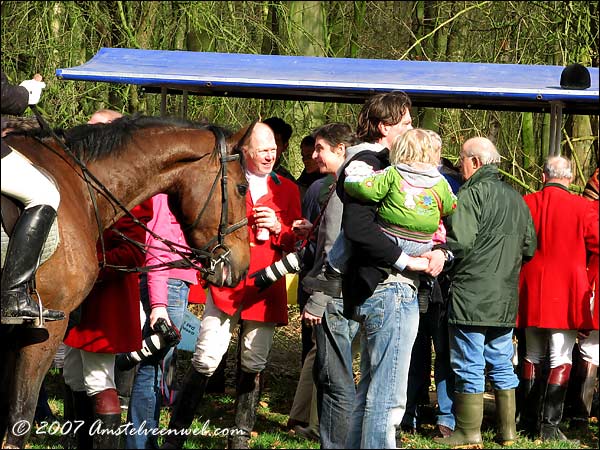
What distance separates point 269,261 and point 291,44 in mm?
7078

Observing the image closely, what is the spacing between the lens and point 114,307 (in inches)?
229

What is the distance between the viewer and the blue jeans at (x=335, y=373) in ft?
19.1

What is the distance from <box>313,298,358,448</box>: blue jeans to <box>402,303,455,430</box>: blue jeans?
1.86 meters

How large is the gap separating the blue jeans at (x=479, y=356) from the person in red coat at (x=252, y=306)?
50.0 inches

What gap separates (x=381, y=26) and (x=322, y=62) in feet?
23.0

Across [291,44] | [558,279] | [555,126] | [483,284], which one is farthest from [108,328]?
[291,44]

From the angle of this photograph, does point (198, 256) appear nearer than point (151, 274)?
Yes

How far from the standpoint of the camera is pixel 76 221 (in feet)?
17.2

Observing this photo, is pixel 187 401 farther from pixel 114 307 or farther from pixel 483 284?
pixel 483 284

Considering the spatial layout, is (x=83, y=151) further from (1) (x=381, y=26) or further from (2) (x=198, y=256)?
(1) (x=381, y=26)

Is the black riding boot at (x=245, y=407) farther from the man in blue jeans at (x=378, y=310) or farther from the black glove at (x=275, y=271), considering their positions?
the man in blue jeans at (x=378, y=310)

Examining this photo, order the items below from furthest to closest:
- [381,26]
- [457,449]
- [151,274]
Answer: [381,26]
[457,449]
[151,274]

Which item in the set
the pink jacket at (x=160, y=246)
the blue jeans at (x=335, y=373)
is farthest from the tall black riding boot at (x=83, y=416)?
the blue jeans at (x=335, y=373)

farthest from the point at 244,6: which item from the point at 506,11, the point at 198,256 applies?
the point at 198,256
